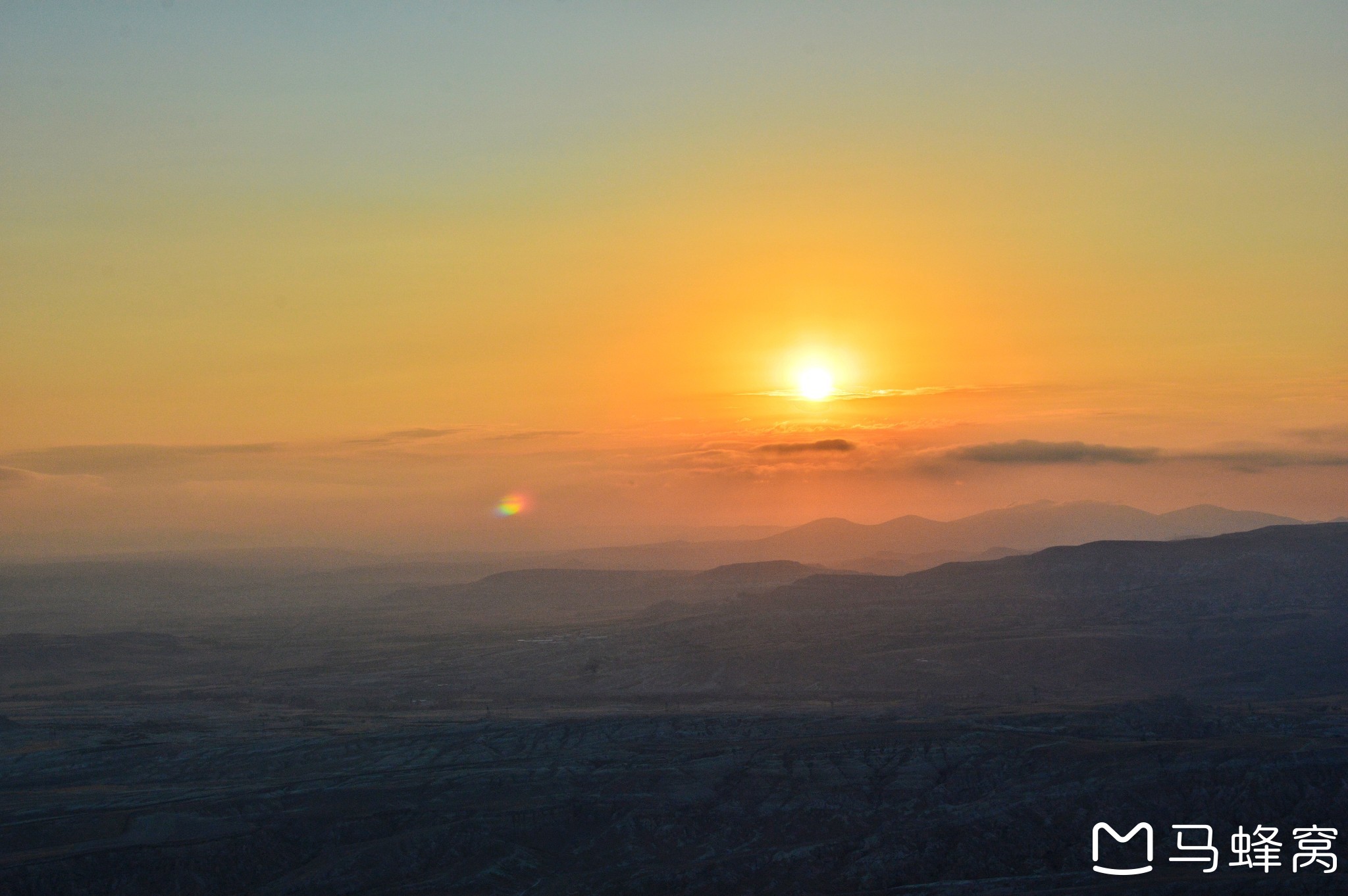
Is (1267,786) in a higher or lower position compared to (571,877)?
higher

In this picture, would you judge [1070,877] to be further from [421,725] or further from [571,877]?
[421,725]

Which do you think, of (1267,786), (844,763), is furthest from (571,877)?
(1267,786)

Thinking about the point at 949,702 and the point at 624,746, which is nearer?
the point at 624,746

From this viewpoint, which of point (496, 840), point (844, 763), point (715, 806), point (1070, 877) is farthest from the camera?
point (844, 763)

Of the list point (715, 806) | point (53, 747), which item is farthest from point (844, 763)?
point (53, 747)

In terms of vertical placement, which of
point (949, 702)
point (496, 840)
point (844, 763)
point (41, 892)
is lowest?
point (41, 892)

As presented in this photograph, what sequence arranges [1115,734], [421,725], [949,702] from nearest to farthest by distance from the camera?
1. [1115,734]
2. [421,725]
3. [949,702]
